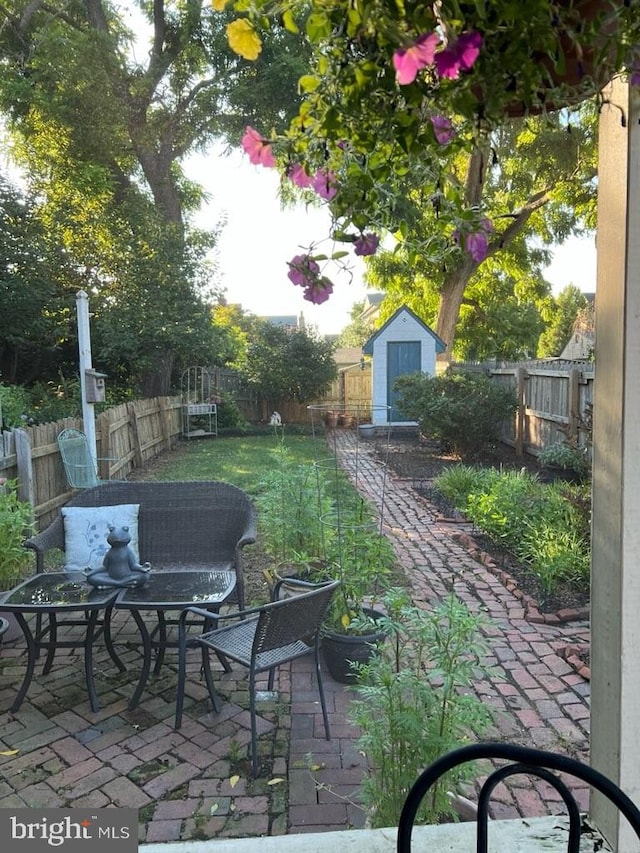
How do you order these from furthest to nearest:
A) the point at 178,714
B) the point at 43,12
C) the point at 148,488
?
the point at 43,12
the point at 148,488
the point at 178,714

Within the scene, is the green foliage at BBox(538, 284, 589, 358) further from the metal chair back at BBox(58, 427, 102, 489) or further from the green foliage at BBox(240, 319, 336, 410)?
the metal chair back at BBox(58, 427, 102, 489)

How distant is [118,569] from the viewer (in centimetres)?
292

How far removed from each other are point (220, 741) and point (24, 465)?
366cm

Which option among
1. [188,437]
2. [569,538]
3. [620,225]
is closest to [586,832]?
[620,225]

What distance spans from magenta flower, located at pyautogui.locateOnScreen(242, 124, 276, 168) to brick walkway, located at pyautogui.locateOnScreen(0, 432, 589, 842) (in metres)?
1.68

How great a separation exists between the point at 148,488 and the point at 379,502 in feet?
12.4

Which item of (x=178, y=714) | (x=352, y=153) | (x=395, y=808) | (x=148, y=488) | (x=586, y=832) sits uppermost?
(x=352, y=153)

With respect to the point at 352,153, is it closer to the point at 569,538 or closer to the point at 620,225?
the point at 620,225

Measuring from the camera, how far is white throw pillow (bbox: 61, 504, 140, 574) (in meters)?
3.56

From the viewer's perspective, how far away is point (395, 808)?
5.90 ft

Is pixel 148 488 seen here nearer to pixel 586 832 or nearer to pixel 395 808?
pixel 395 808

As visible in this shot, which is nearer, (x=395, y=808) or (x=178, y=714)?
(x=395, y=808)

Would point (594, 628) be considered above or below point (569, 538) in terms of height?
above

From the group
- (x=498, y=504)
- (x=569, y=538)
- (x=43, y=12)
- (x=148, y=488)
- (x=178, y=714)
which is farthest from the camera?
(x=43, y=12)
